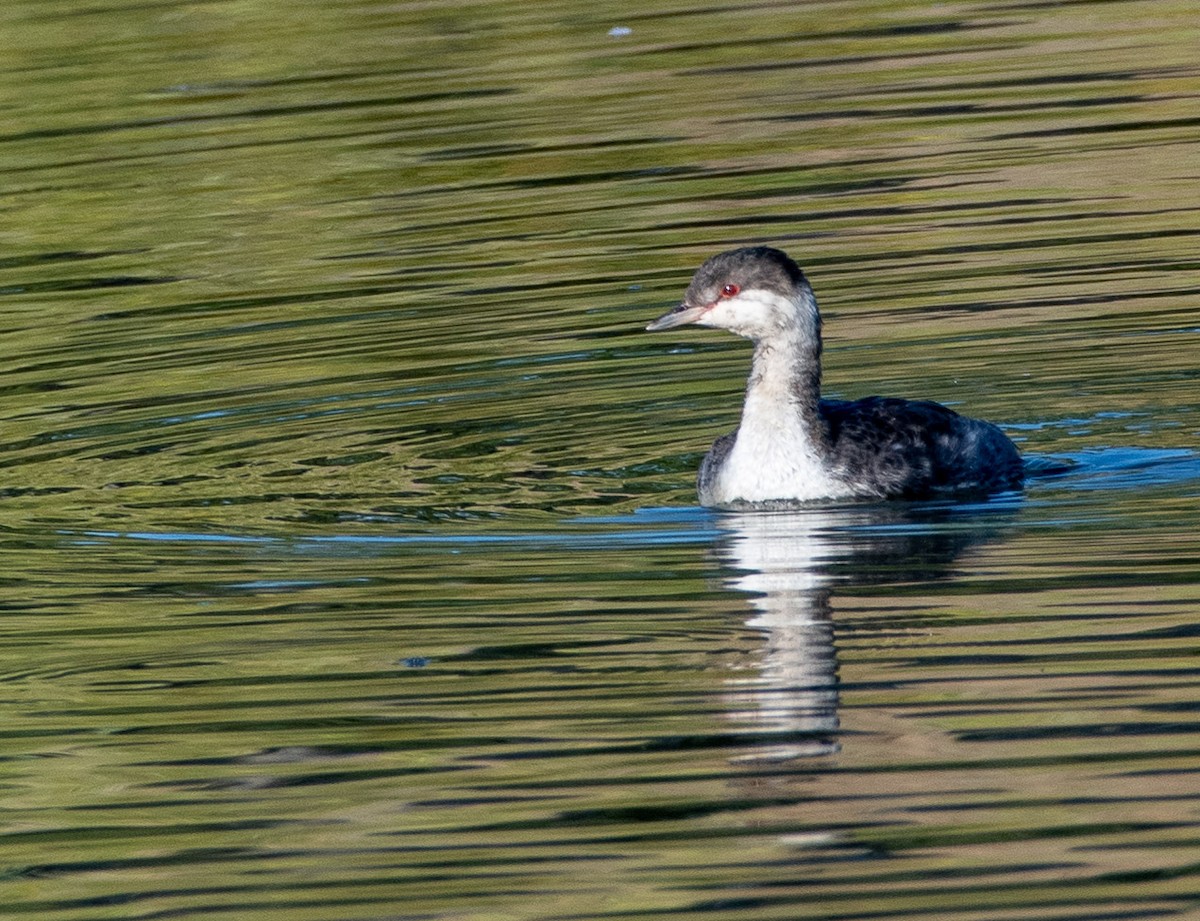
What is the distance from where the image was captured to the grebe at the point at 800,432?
10.2m

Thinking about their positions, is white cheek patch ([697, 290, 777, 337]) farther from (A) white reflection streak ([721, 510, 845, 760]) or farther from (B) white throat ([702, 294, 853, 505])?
(A) white reflection streak ([721, 510, 845, 760])

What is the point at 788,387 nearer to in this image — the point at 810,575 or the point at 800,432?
the point at 800,432

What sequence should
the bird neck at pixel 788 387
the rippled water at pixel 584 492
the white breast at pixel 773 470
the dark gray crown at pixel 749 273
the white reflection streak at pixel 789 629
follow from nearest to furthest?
1. the rippled water at pixel 584 492
2. the white reflection streak at pixel 789 629
3. the white breast at pixel 773 470
4. the bird neck at pixel 788 387
5. the dark gray crown at pixel 749 273

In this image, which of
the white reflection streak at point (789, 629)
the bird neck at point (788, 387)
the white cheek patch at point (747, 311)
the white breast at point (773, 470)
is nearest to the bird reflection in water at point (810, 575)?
the white reflection streak at point (789, 629)

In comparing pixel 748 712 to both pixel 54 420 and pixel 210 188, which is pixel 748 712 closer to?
pixel 54 420

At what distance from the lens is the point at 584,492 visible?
33.8 feet

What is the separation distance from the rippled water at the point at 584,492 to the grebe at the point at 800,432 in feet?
0.75

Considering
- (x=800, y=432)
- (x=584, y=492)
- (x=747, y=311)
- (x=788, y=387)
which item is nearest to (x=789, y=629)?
(x=800, y=432)

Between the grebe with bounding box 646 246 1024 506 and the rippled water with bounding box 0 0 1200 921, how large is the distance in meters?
0.23

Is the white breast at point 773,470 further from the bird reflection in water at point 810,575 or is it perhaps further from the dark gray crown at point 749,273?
the dark gray crown at point 749,273

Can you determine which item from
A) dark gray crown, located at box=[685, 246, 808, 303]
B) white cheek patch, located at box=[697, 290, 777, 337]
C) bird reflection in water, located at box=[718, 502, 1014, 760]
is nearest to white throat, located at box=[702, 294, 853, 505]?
bird reflection in water, located at box=[718, 502, 1014, 760]

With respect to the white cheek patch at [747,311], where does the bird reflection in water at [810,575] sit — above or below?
below

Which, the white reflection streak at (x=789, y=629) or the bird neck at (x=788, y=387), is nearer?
the white reflection streak at (x=789, y=629)

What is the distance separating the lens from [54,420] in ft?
40.5
